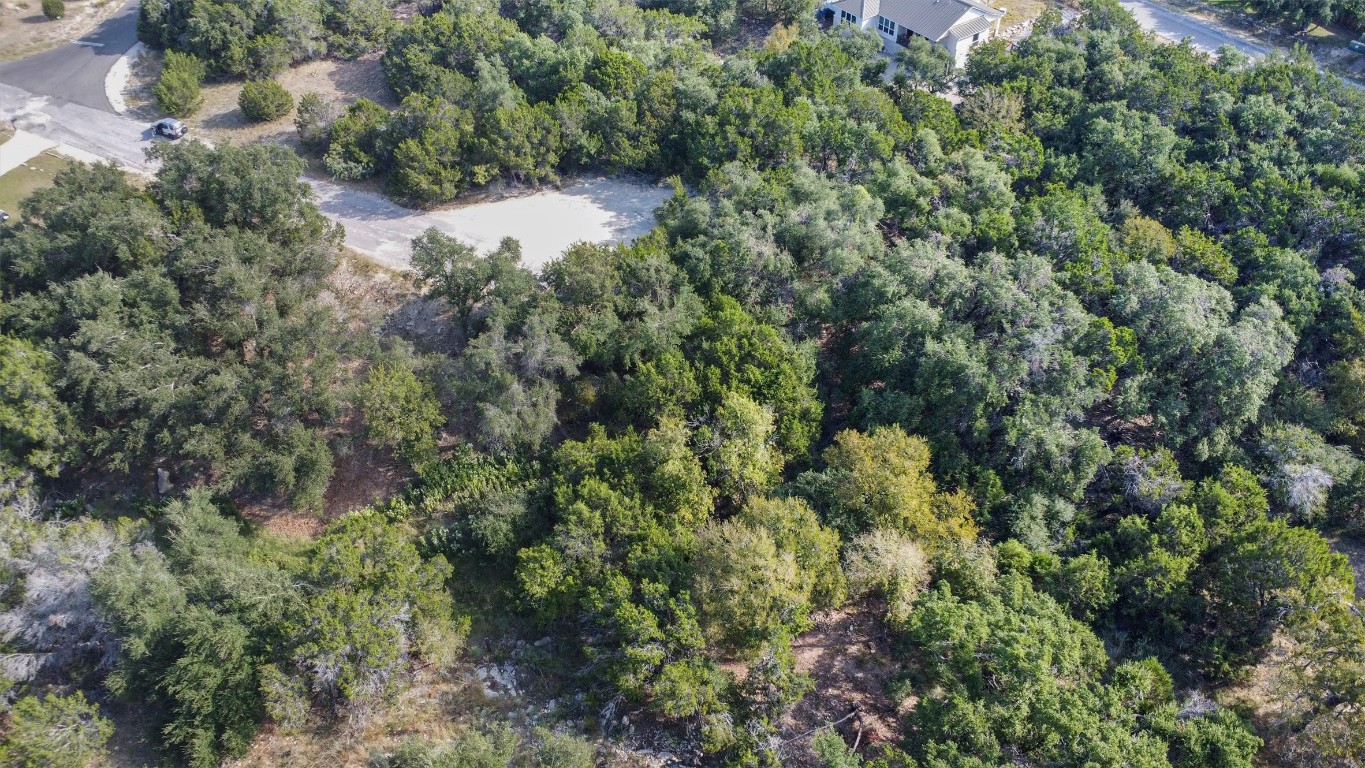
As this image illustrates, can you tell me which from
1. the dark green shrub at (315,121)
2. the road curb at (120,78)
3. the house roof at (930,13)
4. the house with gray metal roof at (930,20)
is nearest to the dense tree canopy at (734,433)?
the dark green shrub at (315,121)

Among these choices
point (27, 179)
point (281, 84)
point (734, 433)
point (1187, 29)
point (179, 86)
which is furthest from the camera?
point (1187, 29)

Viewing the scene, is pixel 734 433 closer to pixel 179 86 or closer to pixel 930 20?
pixel 930 20

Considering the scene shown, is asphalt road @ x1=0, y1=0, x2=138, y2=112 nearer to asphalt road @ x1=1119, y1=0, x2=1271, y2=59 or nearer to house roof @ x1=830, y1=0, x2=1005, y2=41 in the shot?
house roof @ x1=830, y1=0, x2=1005, y2=41

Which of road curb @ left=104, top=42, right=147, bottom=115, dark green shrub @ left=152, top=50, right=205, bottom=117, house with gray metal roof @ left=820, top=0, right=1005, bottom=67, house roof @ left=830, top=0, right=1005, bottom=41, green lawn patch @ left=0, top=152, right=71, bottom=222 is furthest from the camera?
house roof @ left=830, top=0, right=1005, bottom=41

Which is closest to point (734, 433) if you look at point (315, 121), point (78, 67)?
point (315, 121)

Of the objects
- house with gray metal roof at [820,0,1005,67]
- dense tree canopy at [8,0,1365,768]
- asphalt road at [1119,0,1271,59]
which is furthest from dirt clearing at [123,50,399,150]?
asphalt road at [1119,0,1271,59]

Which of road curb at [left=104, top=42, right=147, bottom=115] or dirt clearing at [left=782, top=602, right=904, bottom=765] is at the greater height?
road curb at [left=104, top=42, right=147, bottom=115]

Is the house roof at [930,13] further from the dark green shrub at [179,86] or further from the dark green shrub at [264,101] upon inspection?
the dark green shrub at [179,86]

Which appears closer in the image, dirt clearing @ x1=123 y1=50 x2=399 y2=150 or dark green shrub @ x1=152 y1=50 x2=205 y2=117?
dark green shrub @ x1=152 y1=50 x2=205 y2=117
